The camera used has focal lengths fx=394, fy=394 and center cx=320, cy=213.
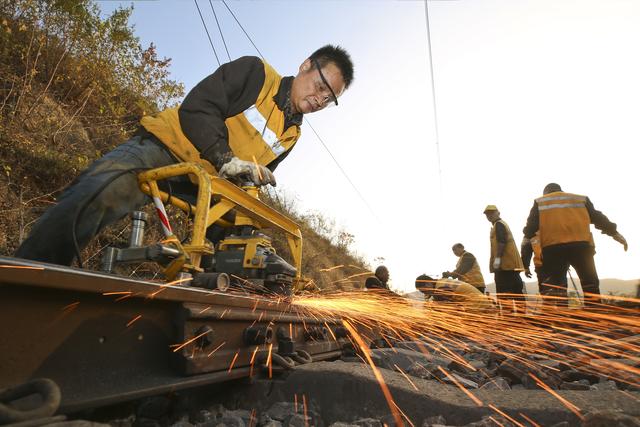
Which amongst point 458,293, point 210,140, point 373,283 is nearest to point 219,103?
point 210,140

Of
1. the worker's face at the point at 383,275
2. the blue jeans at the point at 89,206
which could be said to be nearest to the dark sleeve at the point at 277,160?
the blue jeans at the point at 89,206

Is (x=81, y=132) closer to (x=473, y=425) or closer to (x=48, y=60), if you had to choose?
(x=48, y=60)

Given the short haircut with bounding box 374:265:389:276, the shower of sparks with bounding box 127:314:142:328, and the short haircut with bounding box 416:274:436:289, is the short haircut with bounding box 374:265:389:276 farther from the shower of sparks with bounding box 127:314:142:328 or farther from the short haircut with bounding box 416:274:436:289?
the shower of sparks with bounding box 127:314:142:328

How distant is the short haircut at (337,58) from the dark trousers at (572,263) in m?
5.04

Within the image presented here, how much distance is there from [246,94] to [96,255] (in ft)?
9.54

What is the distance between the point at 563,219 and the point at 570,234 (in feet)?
0.86

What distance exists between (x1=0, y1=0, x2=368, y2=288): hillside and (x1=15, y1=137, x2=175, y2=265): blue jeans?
2.27 meters

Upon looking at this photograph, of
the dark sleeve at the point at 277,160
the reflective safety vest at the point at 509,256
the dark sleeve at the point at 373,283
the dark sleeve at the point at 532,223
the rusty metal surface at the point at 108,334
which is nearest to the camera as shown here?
the rusty metal surface at the point at 108,334

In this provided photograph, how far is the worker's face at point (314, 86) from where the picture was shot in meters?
3.43

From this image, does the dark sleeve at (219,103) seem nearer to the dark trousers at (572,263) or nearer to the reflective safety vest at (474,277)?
the dark trousers at (572,263)

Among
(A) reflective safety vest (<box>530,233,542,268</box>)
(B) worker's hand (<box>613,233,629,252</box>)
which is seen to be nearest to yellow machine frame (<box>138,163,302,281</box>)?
(B) worker's hand (<box>613,233,629,252</box>)

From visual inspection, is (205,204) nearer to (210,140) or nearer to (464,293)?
(210,140)

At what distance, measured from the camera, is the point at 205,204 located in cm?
236

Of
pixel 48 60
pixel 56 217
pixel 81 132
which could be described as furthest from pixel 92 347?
pixel 48 60
